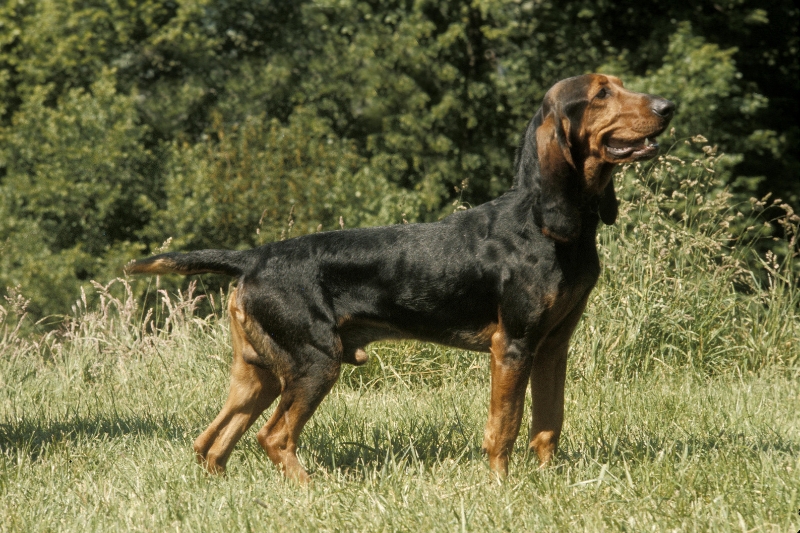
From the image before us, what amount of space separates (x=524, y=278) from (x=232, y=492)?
1.57m

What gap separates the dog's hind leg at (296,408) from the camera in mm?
4047

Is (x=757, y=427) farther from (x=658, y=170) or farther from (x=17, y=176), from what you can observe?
(x=17, y=176)

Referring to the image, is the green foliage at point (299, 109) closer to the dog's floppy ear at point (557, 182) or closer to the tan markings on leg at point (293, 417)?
the dog's floppy ear at point (557, 182)

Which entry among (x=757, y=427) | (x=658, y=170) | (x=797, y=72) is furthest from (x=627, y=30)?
(x=757, y=427)

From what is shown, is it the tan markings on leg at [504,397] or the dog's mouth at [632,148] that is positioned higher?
the dog's mouth at [632,148]

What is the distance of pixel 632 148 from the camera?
3.85 metres

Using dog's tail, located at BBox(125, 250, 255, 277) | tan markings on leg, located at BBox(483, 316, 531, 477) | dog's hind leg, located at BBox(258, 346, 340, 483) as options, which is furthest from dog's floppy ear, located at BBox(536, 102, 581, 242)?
dog's tail, located at BBox(125, 250, 255, 277)

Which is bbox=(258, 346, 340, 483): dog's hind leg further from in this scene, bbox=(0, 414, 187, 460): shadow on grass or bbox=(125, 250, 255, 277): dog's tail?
bbox=(0, 414, 187, 460): shadow on grass

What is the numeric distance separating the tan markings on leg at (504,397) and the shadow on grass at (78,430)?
1801mm

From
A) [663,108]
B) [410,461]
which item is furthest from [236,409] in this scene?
[663,108]

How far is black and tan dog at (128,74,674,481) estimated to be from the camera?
390 cm

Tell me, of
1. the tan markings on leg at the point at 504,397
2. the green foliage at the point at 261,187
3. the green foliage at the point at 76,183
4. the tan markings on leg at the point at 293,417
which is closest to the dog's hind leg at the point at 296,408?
the tan markings on leg at the point at 293,417

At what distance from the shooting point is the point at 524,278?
393cm

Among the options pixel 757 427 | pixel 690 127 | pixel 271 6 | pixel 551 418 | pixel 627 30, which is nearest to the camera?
pixel 551 418
